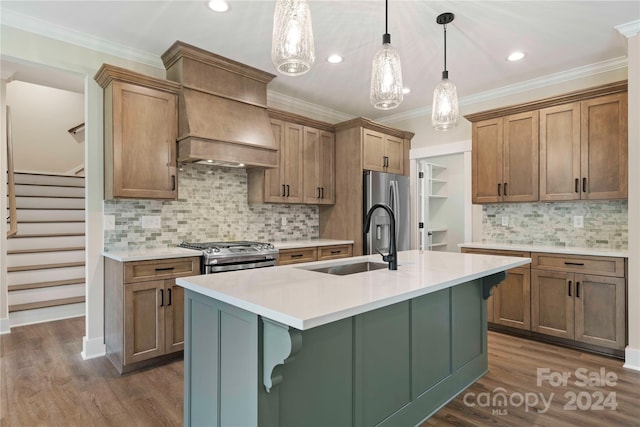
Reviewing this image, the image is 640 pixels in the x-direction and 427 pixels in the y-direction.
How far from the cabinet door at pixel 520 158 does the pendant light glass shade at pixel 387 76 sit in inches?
94.7

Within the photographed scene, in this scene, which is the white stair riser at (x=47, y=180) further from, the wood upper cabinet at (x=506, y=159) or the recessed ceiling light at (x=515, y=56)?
the recessed ceiling light at (x=515, y=56)

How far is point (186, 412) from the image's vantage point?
1824 millimetres

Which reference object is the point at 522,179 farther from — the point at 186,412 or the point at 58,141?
the point at 58,141

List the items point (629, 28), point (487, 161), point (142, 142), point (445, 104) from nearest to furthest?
point (445, 104) → point (629, 28) → point (142, 142) → point (487, 161)

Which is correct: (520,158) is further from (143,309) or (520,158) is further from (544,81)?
(143,309)

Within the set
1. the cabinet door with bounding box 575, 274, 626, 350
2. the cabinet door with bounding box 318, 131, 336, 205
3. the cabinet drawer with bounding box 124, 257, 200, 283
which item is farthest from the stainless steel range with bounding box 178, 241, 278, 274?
the cabinet door with bounding box 575, 274, 626, 350

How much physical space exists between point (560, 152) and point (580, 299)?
1.42 meters

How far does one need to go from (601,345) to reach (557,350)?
34 cm

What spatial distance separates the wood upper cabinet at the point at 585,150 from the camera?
3.23 m

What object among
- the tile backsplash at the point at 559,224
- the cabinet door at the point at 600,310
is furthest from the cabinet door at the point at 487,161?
the cabinet door at the point at 600,310

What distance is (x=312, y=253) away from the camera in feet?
13.5

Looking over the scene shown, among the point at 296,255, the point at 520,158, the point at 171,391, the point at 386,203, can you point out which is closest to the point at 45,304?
the point at 171,391

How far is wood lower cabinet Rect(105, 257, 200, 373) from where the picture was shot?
2.77 metres

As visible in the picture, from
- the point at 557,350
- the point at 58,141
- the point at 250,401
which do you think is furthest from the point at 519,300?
the point at 58,141
